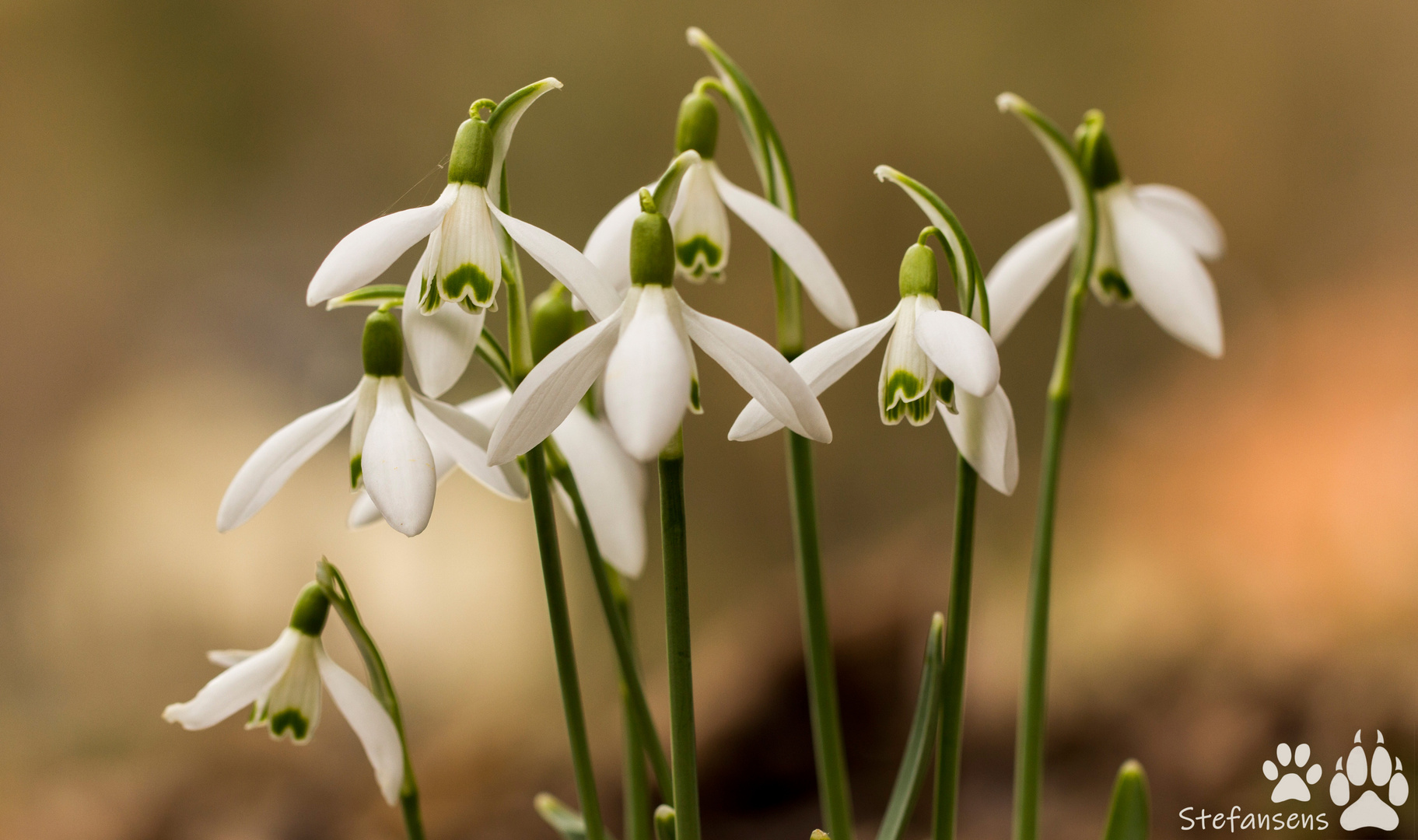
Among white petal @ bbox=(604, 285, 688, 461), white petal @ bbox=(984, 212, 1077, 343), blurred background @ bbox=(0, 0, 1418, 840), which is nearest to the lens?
white petal @ bbox=(604, 285, 688, 461)

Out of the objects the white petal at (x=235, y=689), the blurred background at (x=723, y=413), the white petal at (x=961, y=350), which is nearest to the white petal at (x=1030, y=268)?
the white petal at (x=961, y=350)

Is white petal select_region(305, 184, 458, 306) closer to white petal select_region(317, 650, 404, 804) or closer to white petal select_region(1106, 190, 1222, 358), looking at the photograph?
white petal select_region(317, 650, 404, 804)

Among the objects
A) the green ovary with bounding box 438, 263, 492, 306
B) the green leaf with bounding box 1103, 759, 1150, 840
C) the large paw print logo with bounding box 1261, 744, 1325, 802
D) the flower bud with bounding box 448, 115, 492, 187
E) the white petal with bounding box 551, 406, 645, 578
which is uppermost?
the flower bud with bounding box 448, 115, 492, 187

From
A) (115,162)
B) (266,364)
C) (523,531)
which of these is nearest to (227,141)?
(115,162)

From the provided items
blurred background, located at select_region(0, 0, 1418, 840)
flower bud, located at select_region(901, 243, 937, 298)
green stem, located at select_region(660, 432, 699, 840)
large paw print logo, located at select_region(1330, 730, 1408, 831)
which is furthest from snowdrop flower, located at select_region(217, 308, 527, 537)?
blurred background, located at select_region(0, 0, 1418, 840)

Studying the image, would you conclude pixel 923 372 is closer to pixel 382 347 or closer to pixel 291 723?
pixel 382 347

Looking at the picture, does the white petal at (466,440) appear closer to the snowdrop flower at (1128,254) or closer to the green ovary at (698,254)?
the green ovary at (698,254)

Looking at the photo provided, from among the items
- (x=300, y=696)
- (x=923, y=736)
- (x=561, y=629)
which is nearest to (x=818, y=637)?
(x=923, y=736)
